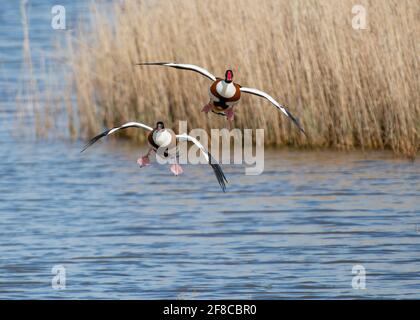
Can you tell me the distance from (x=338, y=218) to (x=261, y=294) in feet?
10.0

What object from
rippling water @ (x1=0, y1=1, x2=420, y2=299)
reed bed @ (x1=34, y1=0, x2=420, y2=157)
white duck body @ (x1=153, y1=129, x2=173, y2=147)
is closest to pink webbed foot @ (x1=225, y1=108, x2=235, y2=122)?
white duck body @ (x1=153, y1=129, x2=173, y2=147)

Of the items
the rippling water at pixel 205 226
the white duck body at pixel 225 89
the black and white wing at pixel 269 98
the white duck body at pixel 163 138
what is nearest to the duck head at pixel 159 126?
the white duck body at pixel 163 138

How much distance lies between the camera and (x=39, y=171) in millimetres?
18406

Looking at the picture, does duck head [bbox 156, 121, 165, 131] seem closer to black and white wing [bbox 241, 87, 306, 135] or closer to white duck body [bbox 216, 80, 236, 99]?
white duck body [bbox 216, 80, 236, 99]

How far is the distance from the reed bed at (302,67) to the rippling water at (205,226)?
39cm

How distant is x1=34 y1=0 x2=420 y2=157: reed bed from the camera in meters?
17.4

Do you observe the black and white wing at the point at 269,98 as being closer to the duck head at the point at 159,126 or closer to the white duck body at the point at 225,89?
the white duck body at the point at 225,89

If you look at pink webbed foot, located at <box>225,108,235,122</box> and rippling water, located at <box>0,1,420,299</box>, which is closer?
pink webbed foot, located at <box>225,108,235,122</box>

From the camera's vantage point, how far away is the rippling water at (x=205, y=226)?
12.7m

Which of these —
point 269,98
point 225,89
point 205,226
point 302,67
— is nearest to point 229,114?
point 225,89

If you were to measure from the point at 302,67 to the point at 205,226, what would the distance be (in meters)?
3.22

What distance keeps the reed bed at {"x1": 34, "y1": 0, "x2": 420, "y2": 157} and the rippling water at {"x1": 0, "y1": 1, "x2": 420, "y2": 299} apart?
393 mm

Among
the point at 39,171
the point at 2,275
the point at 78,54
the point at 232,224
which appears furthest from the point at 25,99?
the point at 2,275

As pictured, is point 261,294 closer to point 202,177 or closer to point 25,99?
point 202,177
